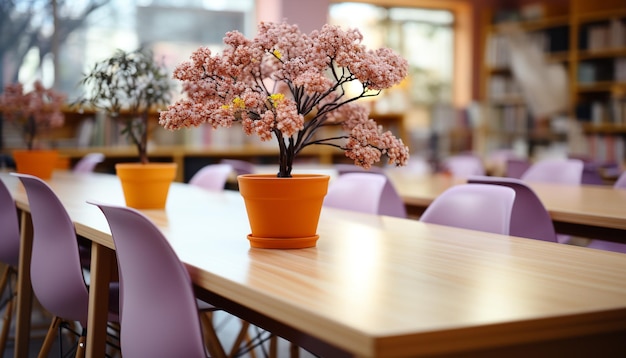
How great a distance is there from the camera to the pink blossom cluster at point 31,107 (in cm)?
426

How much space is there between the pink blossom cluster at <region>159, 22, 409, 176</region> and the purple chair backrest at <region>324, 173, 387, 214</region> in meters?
1.11

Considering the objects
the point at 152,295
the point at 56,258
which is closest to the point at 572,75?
the point at 56,258

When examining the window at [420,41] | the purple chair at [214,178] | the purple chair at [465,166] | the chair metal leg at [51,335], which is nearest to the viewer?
the chair metal leg at [51,335]

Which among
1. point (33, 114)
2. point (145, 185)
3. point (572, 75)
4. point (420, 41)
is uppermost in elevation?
point (420, 41)

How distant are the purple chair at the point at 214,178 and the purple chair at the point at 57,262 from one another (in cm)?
156

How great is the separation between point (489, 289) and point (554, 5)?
28.7 feet

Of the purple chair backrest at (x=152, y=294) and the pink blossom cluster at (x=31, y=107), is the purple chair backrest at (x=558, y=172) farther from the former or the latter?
the purple chair backrest at (x=152, y=294)

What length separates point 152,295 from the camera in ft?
5.82

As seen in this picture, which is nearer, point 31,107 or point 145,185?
point 145,185

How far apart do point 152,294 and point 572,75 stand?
795 centimetres

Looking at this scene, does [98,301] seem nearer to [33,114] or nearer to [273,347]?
[273,347]

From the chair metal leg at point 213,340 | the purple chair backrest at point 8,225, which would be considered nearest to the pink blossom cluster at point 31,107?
the purple chair backrest at point 8,225

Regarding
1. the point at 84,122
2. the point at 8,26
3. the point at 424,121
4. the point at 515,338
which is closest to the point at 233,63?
the point at 515,338

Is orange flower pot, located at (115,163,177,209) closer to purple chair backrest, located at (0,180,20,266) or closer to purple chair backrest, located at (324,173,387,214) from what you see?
purple chair backrest, located at (0,180,20,266)
